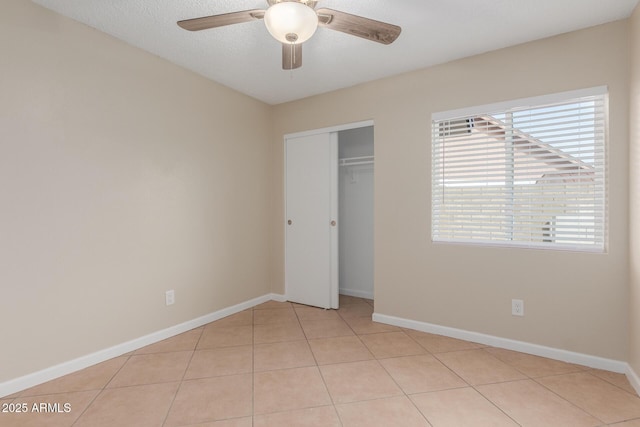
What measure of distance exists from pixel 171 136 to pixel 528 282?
312cm

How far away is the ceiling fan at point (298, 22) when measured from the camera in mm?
1418

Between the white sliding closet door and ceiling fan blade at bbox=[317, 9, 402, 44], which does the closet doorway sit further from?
ceiling fan blade at bbox=[317, 9, 402, 44]

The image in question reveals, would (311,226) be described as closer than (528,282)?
No

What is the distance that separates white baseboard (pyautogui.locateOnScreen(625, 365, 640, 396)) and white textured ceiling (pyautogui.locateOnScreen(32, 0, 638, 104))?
2259 mm

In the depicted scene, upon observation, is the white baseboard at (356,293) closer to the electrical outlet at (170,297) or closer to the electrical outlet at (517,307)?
the electrical outlet at (517,307)

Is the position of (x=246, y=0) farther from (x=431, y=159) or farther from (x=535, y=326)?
(x=535, y=326)

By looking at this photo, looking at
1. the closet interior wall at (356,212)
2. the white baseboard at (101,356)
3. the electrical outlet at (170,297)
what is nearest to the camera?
the white baseboard at (101,356)

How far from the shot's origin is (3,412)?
5.38 feet

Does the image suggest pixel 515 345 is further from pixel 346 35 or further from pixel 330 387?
pixel 346 35

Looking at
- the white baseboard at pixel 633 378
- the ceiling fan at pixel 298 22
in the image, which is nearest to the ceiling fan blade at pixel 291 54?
the ceiling fan at pixel 298 22

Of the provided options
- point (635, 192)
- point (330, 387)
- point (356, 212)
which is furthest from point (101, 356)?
point (635, 192)

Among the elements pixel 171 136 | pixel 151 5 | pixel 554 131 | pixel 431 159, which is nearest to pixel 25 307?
pixel 171 136

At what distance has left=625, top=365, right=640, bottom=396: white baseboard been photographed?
1.82 meters

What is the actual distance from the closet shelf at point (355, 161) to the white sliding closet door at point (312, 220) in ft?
1.62
